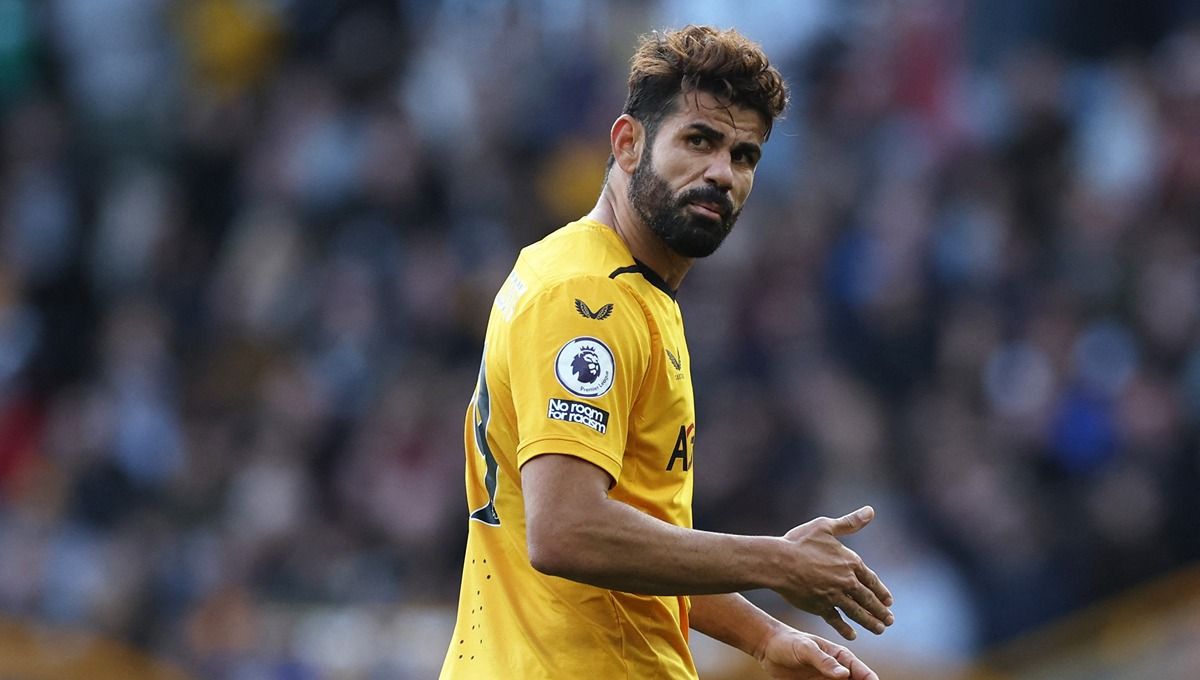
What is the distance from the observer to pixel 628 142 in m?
5.22

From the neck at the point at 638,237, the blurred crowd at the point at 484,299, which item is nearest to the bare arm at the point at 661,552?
the neck at the point at 638,237

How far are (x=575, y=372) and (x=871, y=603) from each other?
92 centimetres

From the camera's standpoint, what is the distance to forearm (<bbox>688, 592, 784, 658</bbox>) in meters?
5.47

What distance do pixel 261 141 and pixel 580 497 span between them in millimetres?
12431

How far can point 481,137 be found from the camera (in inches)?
618

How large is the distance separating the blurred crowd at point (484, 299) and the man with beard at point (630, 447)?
6239mm

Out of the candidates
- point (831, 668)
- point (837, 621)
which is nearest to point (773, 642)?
→ point (831, 668)

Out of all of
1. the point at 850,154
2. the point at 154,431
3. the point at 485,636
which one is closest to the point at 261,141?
the point at 154,431

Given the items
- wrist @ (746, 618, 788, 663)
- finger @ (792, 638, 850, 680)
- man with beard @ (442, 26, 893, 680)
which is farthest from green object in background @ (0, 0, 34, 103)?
finger @ (792, 638, 850, 680)

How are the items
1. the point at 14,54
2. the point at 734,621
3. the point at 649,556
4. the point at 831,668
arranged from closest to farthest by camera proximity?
1. the point at 649,556
2. the point at 831,668
3. the point at 734,621
4. the point at 14,54

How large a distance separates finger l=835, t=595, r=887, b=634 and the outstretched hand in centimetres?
54

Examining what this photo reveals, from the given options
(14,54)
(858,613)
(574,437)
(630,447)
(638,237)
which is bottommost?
(858,613)

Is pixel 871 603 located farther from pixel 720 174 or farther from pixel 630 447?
pixel 720 174

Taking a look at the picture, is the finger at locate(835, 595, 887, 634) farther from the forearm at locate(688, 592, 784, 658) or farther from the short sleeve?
the forearm at locate(688, 592, 784, 658)
